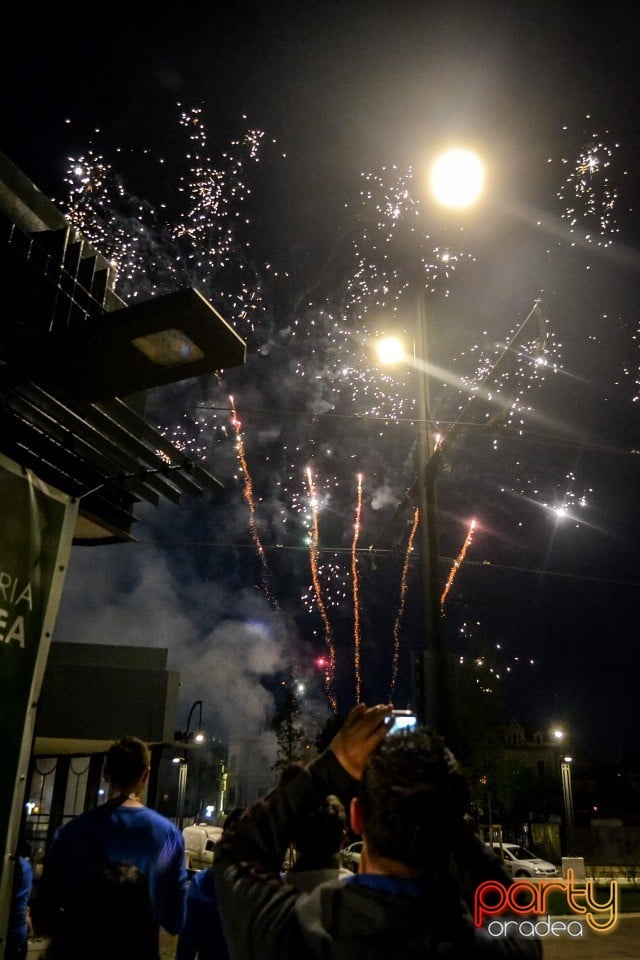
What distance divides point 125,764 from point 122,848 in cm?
41

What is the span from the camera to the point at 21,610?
431cm

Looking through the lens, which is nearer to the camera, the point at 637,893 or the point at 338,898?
the point at 338,898

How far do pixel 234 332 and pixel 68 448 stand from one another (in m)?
1.77

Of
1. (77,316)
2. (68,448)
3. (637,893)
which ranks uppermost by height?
(77,316)

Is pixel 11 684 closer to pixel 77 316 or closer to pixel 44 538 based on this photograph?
pixel 44 538

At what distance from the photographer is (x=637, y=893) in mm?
21500

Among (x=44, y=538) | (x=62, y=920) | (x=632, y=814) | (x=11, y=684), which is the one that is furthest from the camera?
(x=632, y=814)

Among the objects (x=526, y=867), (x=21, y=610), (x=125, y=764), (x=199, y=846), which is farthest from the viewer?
(x=526, y=867)

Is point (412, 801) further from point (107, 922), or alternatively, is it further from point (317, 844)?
point (317, 844)

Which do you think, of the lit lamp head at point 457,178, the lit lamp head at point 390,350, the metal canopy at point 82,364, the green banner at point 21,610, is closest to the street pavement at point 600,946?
the lit lamp head at point 390,350

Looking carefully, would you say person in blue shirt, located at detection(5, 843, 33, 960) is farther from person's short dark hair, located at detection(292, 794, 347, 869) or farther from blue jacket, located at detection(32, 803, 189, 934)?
person's short dark hair, located at detection(292, 794, 347, 869)

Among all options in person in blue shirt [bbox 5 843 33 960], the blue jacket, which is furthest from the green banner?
the blue jacket

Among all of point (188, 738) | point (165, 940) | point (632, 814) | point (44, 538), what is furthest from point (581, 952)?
point (632, 814)

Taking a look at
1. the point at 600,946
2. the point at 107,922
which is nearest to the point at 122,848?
the point at 107,922
